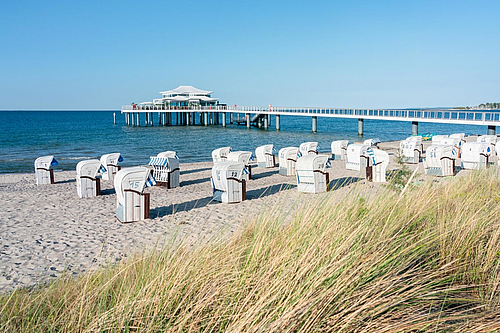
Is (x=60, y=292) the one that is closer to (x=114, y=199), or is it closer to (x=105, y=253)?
(x=105, y=253)

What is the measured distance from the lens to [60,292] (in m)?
2.77

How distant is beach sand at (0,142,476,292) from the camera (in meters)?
5.13

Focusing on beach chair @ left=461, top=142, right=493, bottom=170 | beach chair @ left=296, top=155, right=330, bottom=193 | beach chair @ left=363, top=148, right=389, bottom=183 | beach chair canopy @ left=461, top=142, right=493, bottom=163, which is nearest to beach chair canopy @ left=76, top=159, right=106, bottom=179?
beach chair @ left=296, top=155, right=330, bottom=193

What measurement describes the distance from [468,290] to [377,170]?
952 centimetres

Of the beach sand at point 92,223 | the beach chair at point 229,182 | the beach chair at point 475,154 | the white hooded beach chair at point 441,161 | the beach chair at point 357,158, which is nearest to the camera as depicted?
the beach sand at point 92,223

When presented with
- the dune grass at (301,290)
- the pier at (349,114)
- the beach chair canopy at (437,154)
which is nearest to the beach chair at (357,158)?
the beach chair canopy at (437,154)

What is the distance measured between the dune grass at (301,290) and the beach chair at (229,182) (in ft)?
20.1

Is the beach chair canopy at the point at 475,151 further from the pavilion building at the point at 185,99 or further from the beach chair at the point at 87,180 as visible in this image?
the pavilion building at the point at 185,99

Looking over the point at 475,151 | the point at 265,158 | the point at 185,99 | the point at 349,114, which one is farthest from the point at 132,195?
the point at 185,99

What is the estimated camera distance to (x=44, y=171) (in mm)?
12969

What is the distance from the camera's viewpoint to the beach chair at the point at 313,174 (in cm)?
1017

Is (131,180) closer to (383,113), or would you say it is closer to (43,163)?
(43,163)

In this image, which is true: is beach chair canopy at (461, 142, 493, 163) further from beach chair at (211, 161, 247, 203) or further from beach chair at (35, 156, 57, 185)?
beach chair at (35, 156, 57, 185)

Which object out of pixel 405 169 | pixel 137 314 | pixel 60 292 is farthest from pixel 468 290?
pixel 405 169
